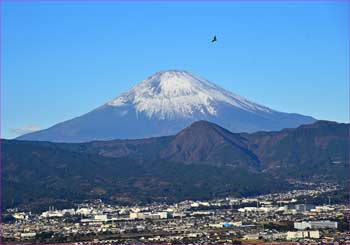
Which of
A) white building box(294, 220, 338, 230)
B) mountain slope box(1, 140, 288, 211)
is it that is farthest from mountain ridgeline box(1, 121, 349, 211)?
white building box(294, 220, 338, 230)

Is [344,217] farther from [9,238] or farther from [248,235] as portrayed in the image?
[9,238]

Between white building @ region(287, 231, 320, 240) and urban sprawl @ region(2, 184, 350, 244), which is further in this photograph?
urban sprawl @ region(2, 184, 350, 244)

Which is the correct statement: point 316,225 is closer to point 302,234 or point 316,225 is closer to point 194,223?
point 302,234

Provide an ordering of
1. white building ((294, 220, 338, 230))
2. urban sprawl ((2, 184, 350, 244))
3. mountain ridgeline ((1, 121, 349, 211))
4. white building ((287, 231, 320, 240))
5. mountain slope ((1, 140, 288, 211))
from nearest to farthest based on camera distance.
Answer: white building ((287, 231, 320, 240))
urban sprawl ((2, 184, 350, 244))
white building ((294, 220, 338, 230))
mountain slope ((1, 140, 288, 211))
mountain ridgeline ((1, 121, 349, 211))

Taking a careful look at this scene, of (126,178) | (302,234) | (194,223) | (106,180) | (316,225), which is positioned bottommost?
(302,234)

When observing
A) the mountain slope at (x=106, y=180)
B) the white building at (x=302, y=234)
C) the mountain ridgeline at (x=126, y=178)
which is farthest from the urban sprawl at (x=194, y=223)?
the mountain ridgeline at (x=126, y=178)

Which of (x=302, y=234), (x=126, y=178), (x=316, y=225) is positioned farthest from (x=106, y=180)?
(x=302, y=234)

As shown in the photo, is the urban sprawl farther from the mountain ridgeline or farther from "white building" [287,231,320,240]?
the mountain ridgeline

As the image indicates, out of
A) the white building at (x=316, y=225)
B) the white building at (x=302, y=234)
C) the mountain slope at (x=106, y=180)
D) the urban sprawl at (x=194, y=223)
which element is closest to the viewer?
the white building at (x=302, y=234)

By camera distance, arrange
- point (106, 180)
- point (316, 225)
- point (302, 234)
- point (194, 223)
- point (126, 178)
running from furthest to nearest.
Answer: point (126, 178) → point (106, 180) → point (194, 223) → point (316, 225) → point (302, 234)

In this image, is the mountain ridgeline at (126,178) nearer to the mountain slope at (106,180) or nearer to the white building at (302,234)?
the mountain slope at (106,180)

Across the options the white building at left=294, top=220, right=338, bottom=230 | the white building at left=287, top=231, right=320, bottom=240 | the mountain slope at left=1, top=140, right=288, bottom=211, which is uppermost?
the mountain slope at left=1, top=140, right=288, bottom=211

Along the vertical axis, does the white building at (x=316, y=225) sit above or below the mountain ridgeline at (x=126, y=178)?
below
